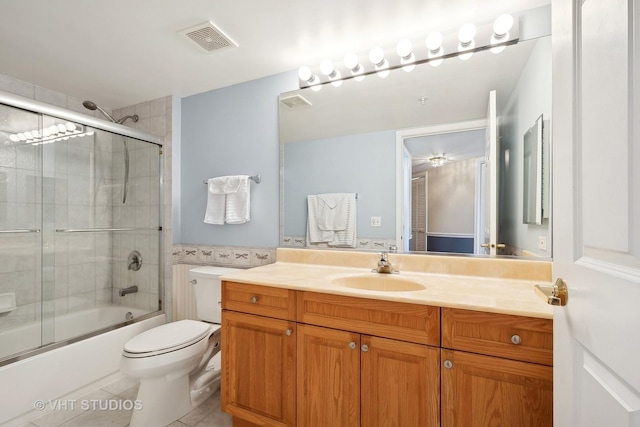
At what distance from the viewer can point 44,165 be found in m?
1.87

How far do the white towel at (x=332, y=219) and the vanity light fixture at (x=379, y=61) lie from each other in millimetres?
737

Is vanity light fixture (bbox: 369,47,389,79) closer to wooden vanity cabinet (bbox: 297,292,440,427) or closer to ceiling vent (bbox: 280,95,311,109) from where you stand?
ceiling vent (bbox: 280,95,311,109)

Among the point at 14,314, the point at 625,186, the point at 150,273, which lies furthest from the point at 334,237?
the point at 14,314

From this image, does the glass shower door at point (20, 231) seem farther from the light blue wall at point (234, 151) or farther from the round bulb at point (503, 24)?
the round bulb at point (503, 24)

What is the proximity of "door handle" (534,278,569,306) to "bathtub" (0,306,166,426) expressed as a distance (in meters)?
2.41

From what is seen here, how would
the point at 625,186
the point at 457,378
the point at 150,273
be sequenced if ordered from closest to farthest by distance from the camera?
the point at 625,186
the point at 457,378
the point at 150,273

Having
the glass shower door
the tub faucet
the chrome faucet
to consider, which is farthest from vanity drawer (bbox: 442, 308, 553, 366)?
the tub faucet

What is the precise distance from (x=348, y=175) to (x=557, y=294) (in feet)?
4.10

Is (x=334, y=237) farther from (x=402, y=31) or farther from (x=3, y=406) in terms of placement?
(x=3, y=406)

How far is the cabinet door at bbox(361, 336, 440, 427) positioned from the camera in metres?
1.04

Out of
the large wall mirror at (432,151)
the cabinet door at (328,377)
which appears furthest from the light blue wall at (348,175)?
the cabinet door at (328,377)

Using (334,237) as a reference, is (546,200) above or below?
above

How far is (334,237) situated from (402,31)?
1238mm

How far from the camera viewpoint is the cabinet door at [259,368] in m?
1.30
